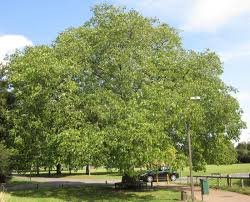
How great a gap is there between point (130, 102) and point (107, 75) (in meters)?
4.55

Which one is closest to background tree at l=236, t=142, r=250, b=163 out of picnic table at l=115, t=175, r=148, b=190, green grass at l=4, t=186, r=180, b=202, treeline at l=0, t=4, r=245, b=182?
treeline at l=0, t=4, r=245, b=182

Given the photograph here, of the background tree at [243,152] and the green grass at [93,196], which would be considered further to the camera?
the background tree at [243,152]

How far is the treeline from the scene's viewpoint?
33.0 m

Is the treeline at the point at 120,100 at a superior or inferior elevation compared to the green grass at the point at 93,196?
superior

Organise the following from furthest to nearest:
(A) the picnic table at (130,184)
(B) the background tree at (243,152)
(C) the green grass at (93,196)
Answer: (B) the background tree at (243,152)
(A) the picnic table at (130,184)
(C) the green grass at (93,196)

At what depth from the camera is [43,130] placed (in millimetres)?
36688

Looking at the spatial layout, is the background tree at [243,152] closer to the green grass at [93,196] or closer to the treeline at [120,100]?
the treeline at [120,100]

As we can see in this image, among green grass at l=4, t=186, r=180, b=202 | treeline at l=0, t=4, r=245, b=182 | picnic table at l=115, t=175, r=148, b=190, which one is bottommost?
green grass at l=4, t=186, r=180, b=202

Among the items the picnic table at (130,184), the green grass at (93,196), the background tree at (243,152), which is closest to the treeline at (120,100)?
the green grass at (93,196)

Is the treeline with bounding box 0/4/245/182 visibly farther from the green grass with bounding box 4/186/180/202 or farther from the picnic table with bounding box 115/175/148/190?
the picnic table with bounding box 115/175/148/190

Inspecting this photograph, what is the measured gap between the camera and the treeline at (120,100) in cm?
3300

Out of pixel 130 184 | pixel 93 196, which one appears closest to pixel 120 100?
pixel 93 196

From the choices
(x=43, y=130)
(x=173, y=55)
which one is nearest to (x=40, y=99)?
(x=43, y=130)

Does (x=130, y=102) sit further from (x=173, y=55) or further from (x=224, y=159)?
(x=224, y=159)
